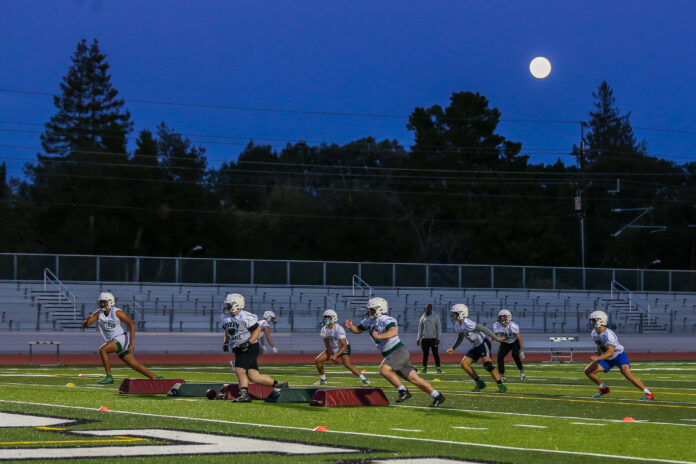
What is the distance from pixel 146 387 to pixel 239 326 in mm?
2418

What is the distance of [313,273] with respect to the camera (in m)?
46.1

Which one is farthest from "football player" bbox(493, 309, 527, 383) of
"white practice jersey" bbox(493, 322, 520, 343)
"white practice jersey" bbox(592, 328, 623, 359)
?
"white practice jersey" bbox(592, 328, 623, 359)

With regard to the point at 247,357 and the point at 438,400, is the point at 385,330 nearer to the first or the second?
the point at 438,400

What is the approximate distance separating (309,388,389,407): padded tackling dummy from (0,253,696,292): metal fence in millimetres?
28779

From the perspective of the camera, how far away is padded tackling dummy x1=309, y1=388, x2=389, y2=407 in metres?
15.4

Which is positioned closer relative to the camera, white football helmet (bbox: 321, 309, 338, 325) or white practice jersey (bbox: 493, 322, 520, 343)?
white football helmet (bbox: 321, 309, 338, 325)

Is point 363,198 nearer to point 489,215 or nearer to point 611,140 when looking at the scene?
point 489,215

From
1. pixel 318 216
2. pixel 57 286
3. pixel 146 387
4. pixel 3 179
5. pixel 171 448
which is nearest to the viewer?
pixel 171 448

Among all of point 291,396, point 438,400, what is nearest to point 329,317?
point 291,396

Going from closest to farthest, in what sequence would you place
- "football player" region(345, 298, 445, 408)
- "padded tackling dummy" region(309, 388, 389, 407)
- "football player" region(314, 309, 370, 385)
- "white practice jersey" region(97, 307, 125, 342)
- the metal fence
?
"padded tackling dummy" region(309, 388, 389, 407)
"football player" region(345, 298, 445, 408)
"white practice jersey" region(97, 307, 125, 342)
"football player" region(314, 309, 370, 385)
the metal fence

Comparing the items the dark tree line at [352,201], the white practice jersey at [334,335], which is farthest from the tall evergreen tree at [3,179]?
Result: the white practice jersey at [334,335]

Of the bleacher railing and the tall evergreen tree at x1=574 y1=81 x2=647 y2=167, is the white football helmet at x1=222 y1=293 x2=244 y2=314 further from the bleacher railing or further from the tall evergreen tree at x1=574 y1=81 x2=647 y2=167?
the tall evergreen tree at x1=574 y1=81 x2=647 y2=167

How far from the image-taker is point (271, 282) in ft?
149

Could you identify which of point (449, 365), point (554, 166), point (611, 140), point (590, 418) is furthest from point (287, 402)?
point (611, 140)
